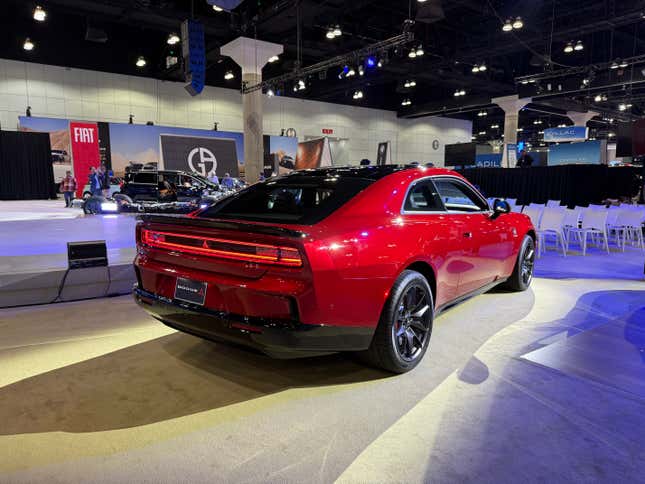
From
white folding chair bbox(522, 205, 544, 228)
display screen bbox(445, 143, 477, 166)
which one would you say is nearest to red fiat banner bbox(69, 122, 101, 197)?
white folding chair bbox(522, 205, 544, 228)

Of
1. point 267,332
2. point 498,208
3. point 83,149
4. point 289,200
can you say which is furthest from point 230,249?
point 83,149

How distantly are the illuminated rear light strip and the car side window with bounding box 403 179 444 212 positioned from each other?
1064 millimetres

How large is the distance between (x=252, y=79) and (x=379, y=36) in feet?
17.7

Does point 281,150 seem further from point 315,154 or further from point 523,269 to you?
point 523,269

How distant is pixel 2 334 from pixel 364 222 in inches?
122

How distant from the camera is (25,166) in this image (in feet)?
61.3

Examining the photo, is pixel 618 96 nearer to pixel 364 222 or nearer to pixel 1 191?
pixel 364 222

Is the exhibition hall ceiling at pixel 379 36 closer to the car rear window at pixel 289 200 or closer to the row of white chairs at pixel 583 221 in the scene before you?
the row of white chairs at pixel 583 221

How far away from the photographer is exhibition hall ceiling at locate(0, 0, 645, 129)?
13.4 metres

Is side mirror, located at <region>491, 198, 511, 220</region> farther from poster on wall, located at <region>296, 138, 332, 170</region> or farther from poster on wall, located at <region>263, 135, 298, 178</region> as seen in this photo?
poster on wall, located at <region>263, 135, 298, 178</region>

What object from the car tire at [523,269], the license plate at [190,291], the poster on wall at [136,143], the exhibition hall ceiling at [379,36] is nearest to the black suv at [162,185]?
the exhibition hall ceiling at [379,36]

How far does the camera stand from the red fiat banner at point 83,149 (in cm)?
1637

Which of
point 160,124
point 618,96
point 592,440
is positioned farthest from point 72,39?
point 618,96

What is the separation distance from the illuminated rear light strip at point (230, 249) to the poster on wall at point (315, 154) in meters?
12.3
